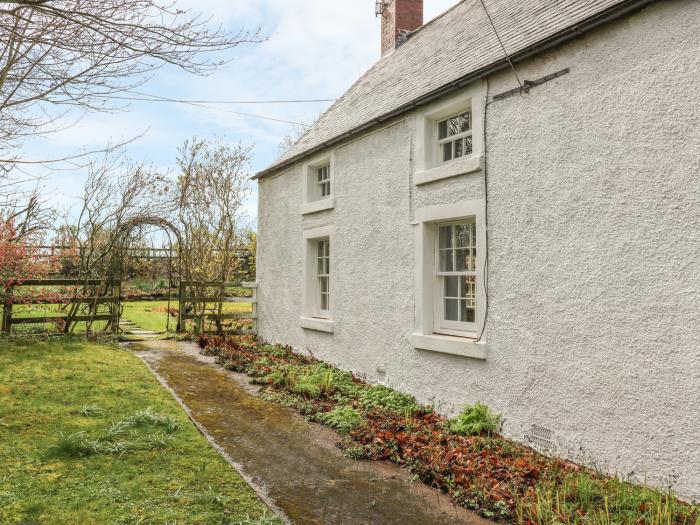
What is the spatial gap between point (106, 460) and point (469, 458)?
3.63m

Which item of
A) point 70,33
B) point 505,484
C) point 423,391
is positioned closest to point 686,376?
point 505,484

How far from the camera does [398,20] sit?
1288 cm

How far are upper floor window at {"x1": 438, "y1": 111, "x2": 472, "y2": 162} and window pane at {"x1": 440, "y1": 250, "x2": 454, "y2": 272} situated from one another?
1.39m

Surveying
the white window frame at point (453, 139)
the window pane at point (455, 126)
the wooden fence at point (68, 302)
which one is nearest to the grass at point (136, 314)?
the wooden fence at point (68, 302)

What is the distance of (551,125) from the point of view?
18.7ft

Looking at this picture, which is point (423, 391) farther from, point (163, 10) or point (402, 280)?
point (163, 10)

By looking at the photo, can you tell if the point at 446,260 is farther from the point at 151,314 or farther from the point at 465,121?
the point at 151,314

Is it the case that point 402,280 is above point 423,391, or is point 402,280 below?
above

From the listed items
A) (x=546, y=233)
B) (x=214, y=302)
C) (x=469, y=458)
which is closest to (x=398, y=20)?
(x=214, y=302)

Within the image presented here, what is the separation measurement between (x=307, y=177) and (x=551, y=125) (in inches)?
255

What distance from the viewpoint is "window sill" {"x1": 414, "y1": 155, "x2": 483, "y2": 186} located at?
261 inches

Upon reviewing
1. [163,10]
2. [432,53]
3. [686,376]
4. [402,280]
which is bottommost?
[686,376]

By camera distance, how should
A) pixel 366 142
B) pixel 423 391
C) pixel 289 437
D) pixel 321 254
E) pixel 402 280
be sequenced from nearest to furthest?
pixel 289 437 → pixel 423 391 → pixel 402 280 → pixel 366 142 → pixel 321 254

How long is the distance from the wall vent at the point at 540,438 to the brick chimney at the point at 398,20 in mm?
10062
